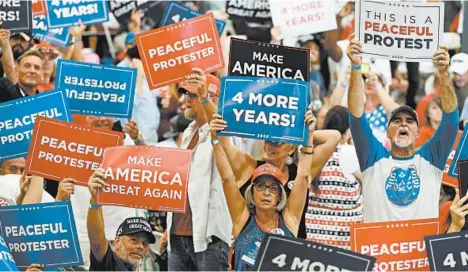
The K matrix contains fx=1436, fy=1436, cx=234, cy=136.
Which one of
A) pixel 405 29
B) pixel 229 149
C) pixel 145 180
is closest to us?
pixel 145 180

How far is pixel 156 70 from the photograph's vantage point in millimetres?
11266

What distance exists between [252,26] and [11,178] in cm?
561

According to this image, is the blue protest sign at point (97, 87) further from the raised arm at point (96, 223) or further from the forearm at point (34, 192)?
the raised arm at point (96, 223)

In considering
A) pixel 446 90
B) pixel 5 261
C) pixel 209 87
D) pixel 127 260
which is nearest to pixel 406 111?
pixel 446 90

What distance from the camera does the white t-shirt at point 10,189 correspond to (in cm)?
1073

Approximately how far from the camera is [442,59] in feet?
33.3

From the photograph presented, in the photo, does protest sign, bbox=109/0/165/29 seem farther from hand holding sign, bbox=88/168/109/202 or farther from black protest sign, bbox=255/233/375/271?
black protest sign, bbox=255/233/375/271

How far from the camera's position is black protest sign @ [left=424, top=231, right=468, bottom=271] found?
27.4 ft

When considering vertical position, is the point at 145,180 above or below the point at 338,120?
below

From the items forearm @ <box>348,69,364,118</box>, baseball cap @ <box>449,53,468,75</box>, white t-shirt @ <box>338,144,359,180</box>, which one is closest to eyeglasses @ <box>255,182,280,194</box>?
forearm @ <box>348,69,364,118</box>

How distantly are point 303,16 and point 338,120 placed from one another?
7.40ft

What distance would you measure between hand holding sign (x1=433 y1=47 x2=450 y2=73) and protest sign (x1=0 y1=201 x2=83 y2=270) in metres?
2.79

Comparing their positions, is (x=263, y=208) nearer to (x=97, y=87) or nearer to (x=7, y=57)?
(x=97, y=87)

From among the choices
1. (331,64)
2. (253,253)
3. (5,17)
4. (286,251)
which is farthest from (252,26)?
(286,251)
